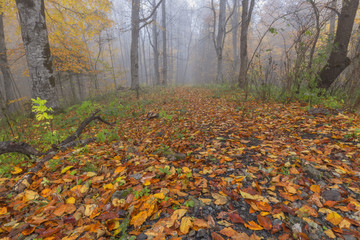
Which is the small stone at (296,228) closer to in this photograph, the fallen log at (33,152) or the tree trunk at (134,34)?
the fallen log at (33,152)

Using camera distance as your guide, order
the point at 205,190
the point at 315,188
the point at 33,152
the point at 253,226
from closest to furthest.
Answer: the point at 253,226
the point at 315,188
the point at 205,190
the point at 33,152

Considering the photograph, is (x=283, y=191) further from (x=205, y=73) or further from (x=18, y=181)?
(x=205, y=73)

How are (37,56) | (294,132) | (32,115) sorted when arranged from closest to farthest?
(294,132) → (37,56) → (32,115)

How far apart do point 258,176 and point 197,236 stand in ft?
3.55

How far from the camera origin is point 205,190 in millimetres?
1783

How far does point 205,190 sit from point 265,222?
614 millimetres

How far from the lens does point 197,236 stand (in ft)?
4.14

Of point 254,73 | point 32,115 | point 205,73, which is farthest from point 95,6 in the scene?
point 205,73

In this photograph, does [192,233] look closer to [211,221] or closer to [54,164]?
[211,221]

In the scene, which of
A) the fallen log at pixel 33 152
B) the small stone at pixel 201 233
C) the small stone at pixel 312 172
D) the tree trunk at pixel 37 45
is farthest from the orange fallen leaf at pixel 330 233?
the tree trunk at pixel 37 45

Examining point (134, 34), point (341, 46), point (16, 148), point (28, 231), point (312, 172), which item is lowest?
point (28, 231)

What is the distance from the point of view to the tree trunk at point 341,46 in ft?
14.3

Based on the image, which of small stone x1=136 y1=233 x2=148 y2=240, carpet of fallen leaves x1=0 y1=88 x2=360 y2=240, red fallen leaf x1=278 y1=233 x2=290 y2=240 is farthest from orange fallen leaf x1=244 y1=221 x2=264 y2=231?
small stone x1=136 y1=233 x2=148 y2=240

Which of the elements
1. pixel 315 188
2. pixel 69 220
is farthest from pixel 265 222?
pixel 69 220
